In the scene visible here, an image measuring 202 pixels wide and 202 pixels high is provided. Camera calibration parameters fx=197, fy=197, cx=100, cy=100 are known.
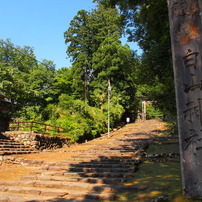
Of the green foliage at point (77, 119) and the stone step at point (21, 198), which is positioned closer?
the stone step at point (21, 198)

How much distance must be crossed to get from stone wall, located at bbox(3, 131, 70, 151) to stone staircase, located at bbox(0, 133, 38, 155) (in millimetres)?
355

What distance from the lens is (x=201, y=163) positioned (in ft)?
10.1

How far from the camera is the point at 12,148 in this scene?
12.1m

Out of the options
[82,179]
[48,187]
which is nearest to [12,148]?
[48,187]

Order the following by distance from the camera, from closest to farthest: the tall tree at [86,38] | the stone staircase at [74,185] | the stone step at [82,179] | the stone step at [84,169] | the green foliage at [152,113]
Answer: the stone staircase at [74,185] < the stone step at [82,179] < the stone step at [84,169] < the tall tree at [86,38] < the green foliage at [152,113]

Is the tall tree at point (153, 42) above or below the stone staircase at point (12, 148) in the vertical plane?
above

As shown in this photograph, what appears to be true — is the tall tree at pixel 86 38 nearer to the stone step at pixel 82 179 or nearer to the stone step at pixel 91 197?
the stone step at pixel 82 179

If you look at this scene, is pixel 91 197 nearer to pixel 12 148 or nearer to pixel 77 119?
pixel 12 148

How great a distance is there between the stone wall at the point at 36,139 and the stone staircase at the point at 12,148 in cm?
36

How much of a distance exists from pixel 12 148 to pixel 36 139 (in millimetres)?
1763

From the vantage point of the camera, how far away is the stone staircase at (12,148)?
11359 mm

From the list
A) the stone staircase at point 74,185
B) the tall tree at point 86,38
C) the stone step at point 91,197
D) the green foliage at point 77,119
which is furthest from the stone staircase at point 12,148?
the tall tree at point 86,38

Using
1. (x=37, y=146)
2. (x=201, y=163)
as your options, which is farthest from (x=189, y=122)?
(x=37, y=146)

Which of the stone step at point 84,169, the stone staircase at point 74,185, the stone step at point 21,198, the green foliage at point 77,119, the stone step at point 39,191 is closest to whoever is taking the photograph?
the stone step at point 21,198
